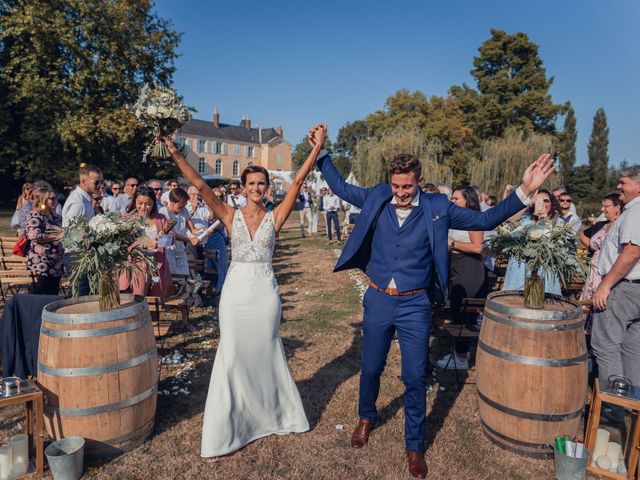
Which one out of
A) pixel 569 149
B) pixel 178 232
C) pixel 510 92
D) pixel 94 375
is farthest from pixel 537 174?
pixel 569 149

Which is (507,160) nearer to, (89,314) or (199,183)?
(199,183)

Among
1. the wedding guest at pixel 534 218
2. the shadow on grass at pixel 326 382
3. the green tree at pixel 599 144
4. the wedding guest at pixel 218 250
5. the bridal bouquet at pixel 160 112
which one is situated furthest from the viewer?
the green tree at pixel 599 144

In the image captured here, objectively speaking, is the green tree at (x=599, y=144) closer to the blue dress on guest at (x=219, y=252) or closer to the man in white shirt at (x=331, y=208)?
the man in white shirt at (x=331, y=208)

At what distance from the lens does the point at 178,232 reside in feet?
25.8

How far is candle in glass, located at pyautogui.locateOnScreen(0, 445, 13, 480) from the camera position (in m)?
3.36

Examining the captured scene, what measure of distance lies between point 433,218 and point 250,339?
1.90 metres

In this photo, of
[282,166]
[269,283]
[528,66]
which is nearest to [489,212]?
[269,283]

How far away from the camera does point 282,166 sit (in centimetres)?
8281

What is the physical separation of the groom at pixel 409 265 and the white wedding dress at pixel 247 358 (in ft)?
2.68

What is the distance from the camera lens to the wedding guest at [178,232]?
7.51m

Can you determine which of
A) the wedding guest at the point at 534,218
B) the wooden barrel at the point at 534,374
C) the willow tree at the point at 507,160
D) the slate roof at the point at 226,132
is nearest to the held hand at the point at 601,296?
the wooden barrel at the point at 534,374

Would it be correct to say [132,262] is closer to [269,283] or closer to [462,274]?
[269,283]

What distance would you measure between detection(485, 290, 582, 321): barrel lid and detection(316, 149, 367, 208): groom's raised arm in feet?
5.03

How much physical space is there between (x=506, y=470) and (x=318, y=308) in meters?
5.34
